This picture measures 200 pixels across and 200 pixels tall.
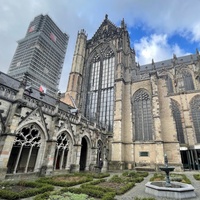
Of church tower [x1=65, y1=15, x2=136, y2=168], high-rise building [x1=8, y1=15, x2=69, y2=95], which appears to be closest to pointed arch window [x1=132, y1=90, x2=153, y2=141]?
church tower [x1=65, y1=15, x2=136, y2=168]

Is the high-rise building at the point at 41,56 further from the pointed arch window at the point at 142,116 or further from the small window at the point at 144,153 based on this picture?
the small window at the point at 144,153

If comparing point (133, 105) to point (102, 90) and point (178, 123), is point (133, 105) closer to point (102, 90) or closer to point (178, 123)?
point (102, 90)

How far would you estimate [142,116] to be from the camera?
25016 millimetres

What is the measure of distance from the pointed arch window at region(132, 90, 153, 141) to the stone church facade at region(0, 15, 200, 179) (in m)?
0.16

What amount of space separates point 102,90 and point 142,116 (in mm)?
10511

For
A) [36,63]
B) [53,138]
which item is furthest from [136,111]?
[36,63]

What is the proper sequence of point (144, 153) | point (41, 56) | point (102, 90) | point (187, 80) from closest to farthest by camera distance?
point (144, 153) → point (102, 90) → point (187, 80) → point (41, 56)

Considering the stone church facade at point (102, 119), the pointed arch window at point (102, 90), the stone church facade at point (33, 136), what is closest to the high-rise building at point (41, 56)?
the pointed arch window at point (102, 90)

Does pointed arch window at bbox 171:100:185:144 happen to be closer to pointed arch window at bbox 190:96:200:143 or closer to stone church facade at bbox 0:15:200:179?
stone church facade at bbox 0:15:200:179

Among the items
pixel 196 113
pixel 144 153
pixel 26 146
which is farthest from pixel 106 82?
pixel 26 146

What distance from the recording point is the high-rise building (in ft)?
221

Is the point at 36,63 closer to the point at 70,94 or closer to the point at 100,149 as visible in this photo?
the point at 70,94

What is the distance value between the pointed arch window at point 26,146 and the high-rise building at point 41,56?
5291 centimetres

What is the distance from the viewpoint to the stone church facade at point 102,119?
12117 millimetres
